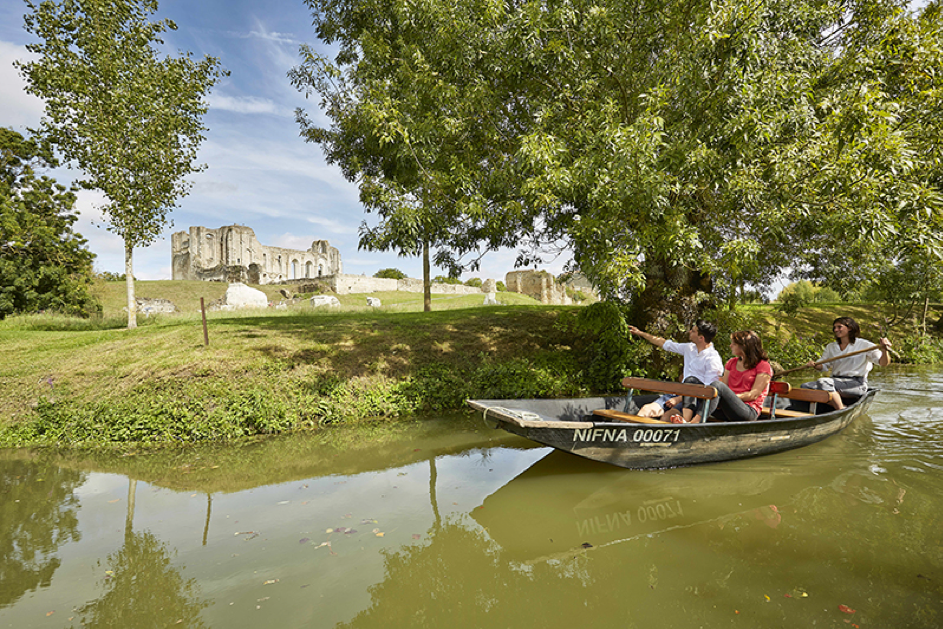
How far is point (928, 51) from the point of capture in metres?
6.95

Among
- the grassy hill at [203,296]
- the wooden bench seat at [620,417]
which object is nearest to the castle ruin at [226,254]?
the grassy hill at [203,296]

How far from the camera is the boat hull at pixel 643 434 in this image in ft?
16.2

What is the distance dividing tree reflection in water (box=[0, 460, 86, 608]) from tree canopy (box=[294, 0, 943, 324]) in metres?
5.64

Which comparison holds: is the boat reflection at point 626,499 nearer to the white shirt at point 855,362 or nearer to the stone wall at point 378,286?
the white shirt at point 855,362

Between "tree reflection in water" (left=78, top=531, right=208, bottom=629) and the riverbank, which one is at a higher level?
the riverbank

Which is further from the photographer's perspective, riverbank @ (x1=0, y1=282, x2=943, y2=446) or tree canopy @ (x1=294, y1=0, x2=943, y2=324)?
riverbank @ (x1=0, y1=282, x2=943, y2=446)

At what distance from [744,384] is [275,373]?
25.6 feet

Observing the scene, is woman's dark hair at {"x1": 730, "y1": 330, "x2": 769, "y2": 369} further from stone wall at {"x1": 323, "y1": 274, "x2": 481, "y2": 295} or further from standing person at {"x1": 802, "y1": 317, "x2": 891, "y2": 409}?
stone wall at {"x1": 323, "y1": 274, "x2": 481, "y2": 295}

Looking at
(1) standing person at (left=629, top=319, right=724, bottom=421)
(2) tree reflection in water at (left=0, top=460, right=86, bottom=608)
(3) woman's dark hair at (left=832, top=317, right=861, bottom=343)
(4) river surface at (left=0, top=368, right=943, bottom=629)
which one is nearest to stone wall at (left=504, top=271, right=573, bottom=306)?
(3) woman's dark hair at (left=832, top=317, right=861, bottom=343)

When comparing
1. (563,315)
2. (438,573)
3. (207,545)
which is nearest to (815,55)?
(563,315)

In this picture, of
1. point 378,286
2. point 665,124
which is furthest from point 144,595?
point 378,286

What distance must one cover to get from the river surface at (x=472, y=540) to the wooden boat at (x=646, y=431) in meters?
0.23

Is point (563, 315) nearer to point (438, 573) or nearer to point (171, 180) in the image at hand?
point (438, 573)

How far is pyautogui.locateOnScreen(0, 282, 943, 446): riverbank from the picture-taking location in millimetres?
7770
